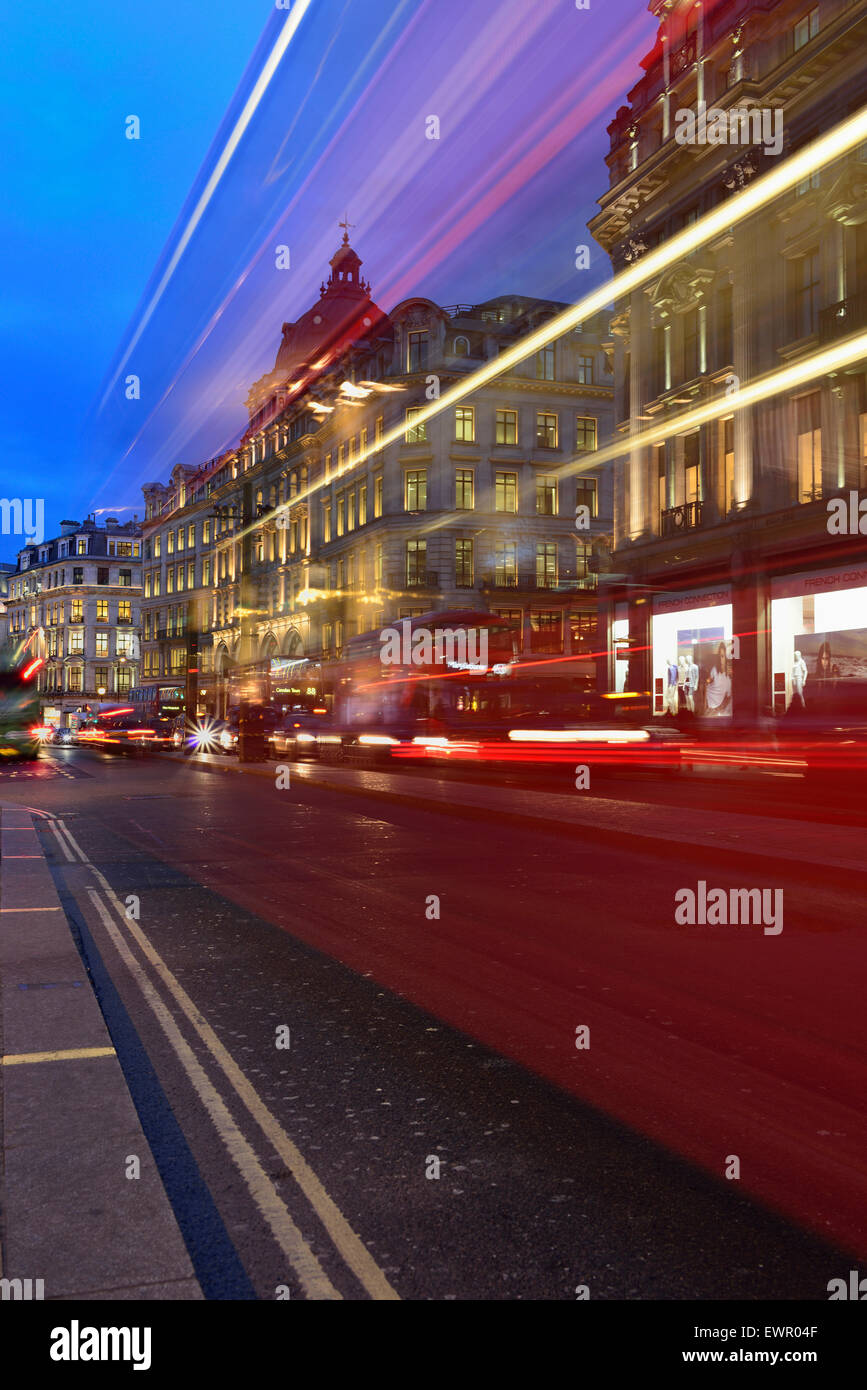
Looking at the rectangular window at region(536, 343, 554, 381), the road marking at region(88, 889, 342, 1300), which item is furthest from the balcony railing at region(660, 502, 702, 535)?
the road marking at region(88, 889, 342, 1300)

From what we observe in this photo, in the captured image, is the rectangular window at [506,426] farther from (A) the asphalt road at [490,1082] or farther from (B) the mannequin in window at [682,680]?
(A) the asphalt road at [490,1082]

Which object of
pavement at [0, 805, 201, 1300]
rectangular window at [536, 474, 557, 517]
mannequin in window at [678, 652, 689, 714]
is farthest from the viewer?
rectangular window at [536, 474, 557, 517]

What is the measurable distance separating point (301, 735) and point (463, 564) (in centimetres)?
1939

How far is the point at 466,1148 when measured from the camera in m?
4.30

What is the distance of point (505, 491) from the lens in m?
57.7

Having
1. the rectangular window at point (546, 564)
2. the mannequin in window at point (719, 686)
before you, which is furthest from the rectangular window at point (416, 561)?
the mannequin in window at point (719, 686)

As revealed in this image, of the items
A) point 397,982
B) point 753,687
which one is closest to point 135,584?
point 753,687

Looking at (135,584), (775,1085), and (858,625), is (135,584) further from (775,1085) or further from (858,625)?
(775,1085)

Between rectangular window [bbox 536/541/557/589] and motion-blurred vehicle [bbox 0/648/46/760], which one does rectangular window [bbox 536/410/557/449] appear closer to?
rectangular window [bbox 536/541/557/589]

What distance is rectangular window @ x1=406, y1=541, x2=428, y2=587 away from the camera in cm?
5659

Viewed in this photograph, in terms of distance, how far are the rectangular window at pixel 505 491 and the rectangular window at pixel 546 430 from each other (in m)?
2.56

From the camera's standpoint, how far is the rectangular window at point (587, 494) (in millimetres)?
59812

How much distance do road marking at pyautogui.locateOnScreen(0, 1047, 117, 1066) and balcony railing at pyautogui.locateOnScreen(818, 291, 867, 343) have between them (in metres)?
28.7
